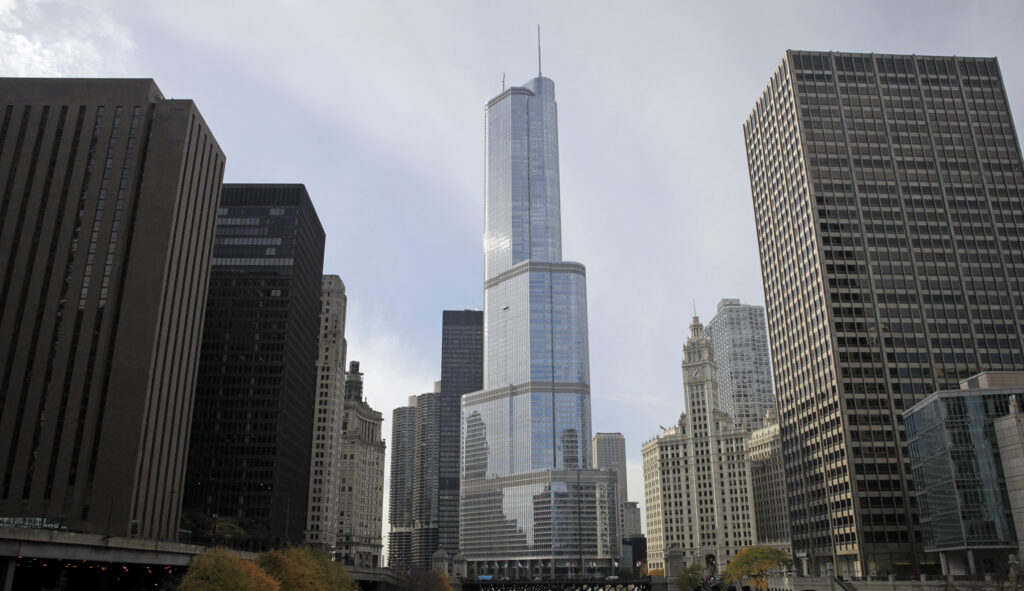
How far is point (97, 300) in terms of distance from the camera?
4466 inches

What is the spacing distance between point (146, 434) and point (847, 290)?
114203 millimetres

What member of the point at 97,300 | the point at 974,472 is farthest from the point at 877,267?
the point at 97,300

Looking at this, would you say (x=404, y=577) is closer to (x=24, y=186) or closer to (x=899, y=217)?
(x=24, y=186)

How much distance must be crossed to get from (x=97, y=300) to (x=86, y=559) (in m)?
53.2

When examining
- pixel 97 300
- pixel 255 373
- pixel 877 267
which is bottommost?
pixel 97 300

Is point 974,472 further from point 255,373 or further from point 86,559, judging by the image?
point 255,373

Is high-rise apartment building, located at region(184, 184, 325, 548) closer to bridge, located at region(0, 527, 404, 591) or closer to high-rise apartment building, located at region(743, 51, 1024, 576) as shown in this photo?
bridge, located at region(0, 527, 404, 591)

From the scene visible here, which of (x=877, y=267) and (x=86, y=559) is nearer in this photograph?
(x=86, y=559)

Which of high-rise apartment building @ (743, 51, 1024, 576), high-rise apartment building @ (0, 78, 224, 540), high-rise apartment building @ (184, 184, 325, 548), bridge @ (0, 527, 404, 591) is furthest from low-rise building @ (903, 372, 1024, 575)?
high-rise apartment building @ (184, 184, 325, 548)

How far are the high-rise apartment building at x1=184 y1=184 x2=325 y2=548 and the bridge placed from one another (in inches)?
2741

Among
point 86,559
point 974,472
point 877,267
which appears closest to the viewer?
point 86,559

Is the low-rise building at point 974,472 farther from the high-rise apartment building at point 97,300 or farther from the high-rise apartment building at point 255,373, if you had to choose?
the high-rise apartment building at point 255,373

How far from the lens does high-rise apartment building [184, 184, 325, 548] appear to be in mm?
170500

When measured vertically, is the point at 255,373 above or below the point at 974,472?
above
